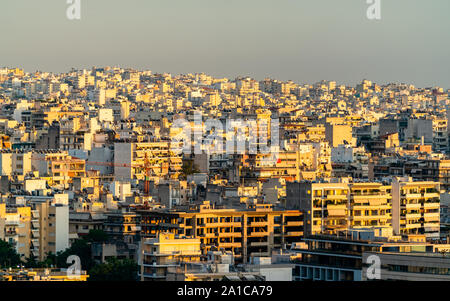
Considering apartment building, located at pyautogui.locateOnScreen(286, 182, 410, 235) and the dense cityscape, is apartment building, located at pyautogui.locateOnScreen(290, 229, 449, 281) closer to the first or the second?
the dense cityscape

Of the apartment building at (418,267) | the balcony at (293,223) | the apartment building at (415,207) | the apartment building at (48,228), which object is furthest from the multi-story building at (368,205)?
the apartment building at (418,267)

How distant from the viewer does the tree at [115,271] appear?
21047 mm

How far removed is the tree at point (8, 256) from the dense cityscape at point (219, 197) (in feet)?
0.18

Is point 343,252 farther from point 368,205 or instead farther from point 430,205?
point 430,205

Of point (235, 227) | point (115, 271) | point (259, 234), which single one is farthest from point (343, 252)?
point (259, 234)

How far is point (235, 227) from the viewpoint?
25.3 meters

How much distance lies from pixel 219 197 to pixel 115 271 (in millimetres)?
9139

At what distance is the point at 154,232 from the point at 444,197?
406 inches

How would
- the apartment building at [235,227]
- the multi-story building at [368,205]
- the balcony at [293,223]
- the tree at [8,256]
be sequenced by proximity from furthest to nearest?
the multi-story building at [368,205], the balcony at [293,223], the apartment building at [235,227], the tree at [8,256]

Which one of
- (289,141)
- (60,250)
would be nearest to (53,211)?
(60,250)

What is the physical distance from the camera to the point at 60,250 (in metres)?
25.5

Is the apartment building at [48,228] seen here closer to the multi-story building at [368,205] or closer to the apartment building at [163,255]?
the multi-story building at [368,205]

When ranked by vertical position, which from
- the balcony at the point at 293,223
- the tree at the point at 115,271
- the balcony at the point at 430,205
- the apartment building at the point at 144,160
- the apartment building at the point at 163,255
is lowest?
the tree at the point at 115,271

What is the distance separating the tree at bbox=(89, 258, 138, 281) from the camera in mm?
21047
